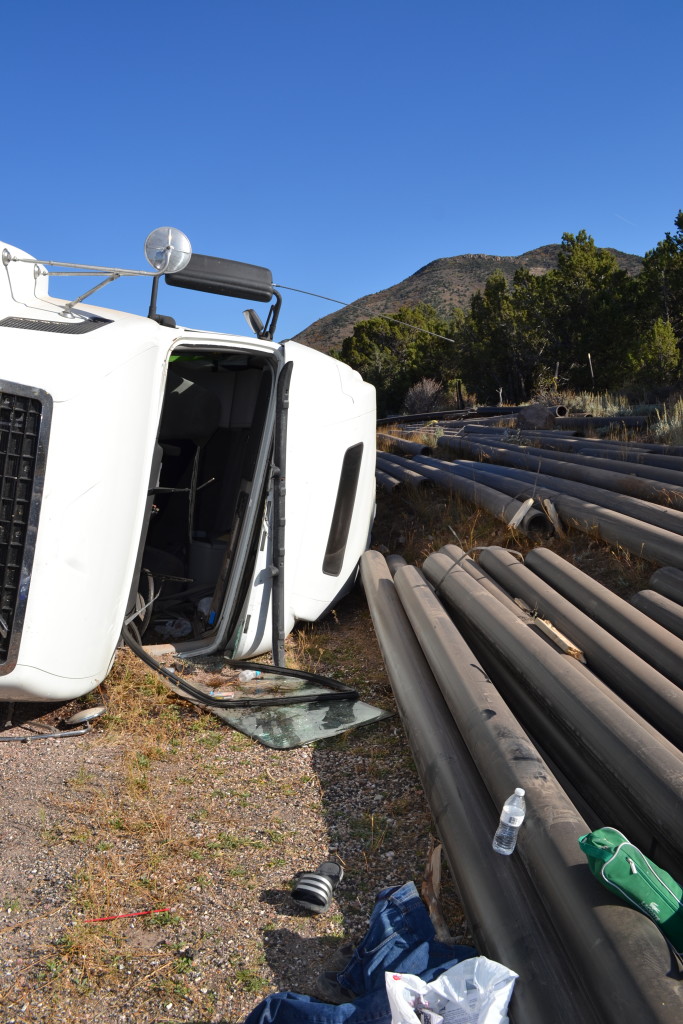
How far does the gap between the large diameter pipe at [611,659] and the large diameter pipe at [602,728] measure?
0.56 ft

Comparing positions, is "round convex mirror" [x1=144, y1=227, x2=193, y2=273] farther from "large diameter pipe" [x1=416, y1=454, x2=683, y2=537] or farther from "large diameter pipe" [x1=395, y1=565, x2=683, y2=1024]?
"large diameter pipe" [x1=416, y1=454, x2=683, y2=537]

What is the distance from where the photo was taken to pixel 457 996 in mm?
2127

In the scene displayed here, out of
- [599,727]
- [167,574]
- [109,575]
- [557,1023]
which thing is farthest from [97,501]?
[557,1023]

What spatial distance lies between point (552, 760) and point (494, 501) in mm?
4333

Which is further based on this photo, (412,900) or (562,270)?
(562,270)

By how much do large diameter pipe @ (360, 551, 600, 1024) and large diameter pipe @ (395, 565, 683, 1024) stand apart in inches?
2.8

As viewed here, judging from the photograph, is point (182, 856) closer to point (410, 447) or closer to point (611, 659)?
point (611, 659)

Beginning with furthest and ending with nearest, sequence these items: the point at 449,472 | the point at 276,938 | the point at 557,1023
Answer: the point at 449,472 < the point at 276,938 < the point at 557,1023

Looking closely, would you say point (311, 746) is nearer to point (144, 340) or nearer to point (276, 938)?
point (276, 938)

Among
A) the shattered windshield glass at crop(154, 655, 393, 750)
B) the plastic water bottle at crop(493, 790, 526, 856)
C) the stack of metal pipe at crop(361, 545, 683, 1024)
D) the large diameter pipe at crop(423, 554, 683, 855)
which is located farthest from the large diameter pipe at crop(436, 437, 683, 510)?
the plastic water bottle at crop(493, 790, 526, 856)

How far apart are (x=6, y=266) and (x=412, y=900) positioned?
3.95 metres

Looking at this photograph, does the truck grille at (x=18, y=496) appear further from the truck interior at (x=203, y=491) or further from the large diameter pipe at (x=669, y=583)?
the large diameter pipe at (x=669, y=583)

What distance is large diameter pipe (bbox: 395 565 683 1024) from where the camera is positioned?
6.40ft

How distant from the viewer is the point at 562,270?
99.8ft
